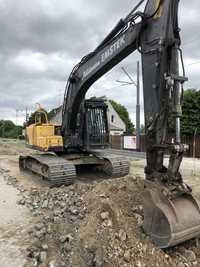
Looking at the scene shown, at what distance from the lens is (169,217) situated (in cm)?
416

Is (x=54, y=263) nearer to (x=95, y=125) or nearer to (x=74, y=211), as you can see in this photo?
(x=74, y=211)

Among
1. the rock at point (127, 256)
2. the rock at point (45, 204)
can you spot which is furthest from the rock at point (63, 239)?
the rock at point (45, 204)

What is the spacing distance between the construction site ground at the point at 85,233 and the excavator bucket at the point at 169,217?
7.1 inches

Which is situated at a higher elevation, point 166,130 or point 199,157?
point 166,130

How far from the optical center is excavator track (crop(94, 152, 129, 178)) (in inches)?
388

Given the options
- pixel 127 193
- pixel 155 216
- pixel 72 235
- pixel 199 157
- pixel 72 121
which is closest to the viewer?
pixel 155 216

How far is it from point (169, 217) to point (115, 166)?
18.8 feet

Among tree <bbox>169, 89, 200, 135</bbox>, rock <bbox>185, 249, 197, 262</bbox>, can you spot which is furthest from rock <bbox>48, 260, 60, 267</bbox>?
tree <bbox>169, 89, 200, 135</bbox>

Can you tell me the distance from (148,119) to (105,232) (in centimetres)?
177

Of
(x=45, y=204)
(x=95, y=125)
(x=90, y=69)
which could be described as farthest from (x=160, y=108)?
(x=95, y=125)

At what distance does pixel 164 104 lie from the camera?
486 centimetres

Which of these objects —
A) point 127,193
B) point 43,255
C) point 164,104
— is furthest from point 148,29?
point 43,255

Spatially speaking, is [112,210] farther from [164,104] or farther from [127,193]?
[164,104]

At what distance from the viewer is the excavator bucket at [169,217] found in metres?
4.16
